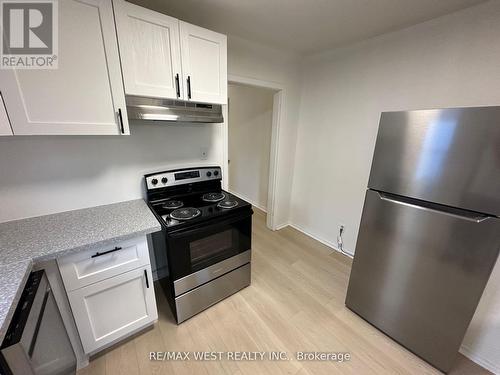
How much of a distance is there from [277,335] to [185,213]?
117 cm

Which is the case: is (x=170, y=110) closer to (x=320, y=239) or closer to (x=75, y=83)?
(x=75, y=83)

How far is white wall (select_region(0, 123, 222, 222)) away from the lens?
1.27 meters

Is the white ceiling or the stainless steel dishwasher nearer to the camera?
the stainless steel dishwasher

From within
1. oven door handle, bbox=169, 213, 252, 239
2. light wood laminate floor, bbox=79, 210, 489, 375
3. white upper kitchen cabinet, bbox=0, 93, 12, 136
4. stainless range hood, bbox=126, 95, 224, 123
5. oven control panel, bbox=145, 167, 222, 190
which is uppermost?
stainless range hood, bbox=126, 95, 224, 123

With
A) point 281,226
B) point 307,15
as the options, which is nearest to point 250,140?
point 281,226

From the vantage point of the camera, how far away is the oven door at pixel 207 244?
1.36 m

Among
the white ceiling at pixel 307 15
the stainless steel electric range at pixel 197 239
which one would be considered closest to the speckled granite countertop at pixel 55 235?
the stainless steel electric range at pixel 197 239

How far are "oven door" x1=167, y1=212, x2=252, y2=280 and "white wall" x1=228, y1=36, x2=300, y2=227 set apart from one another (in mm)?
1291

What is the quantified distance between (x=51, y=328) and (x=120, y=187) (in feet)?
3.13

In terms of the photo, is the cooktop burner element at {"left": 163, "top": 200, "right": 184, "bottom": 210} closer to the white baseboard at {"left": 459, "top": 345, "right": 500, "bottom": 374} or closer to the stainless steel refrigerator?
the stainless steel refrigerator

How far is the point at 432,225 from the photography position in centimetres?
117

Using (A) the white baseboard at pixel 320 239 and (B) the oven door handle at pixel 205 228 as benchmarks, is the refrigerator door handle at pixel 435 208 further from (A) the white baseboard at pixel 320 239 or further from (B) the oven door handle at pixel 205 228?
(A) the white baseboard at pixel 320 239

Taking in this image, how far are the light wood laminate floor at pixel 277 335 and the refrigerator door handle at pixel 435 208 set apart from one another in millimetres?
1068

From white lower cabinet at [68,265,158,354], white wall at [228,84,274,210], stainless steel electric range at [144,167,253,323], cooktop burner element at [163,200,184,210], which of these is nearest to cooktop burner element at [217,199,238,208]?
stainless steel electric range at [144,167,253,323]
